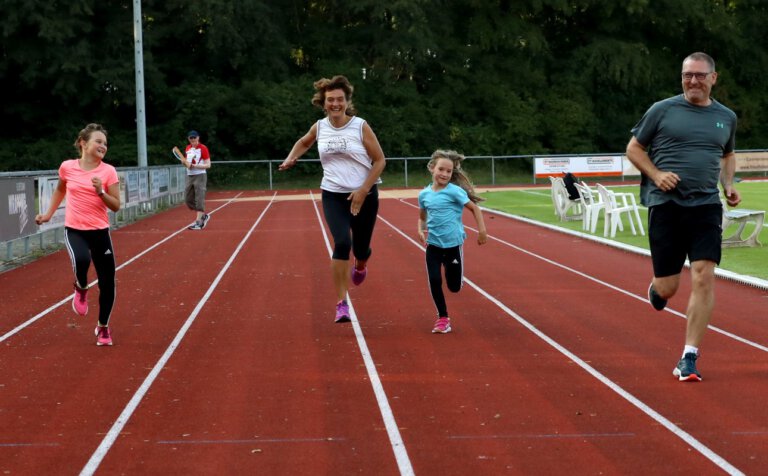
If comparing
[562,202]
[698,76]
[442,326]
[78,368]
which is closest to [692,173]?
[698,76]

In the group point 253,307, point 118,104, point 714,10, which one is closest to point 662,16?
point 714,10

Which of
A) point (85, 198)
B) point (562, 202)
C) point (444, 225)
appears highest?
point (85, 198)

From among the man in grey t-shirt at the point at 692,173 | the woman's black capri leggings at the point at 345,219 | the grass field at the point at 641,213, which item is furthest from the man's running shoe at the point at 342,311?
the grass field at the point at 641,213

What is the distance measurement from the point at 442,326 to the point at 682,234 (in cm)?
271

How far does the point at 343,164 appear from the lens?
10.2 m

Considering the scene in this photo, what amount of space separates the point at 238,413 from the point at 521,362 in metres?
2.47

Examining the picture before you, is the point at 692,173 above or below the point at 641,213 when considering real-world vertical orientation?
above

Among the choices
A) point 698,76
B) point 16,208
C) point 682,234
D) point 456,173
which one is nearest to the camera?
point 698,76

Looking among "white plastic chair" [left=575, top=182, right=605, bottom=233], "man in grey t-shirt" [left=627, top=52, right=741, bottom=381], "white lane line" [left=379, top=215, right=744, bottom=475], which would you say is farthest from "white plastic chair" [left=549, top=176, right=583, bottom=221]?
"man in grey t-shirt" [left=627, top=52, right=741, bottom=381]

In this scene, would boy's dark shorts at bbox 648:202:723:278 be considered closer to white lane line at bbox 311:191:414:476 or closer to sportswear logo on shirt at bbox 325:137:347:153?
white lane line at bbox 311:191:414:476

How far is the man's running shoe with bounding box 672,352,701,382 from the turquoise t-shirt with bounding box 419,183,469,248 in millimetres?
2786

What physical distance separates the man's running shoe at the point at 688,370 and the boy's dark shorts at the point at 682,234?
1.92 ft

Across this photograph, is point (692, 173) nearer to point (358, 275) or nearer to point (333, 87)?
point (333, 87)

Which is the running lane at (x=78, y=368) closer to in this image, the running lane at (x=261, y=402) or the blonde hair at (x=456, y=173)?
the running lane at (x=261, y=402)
